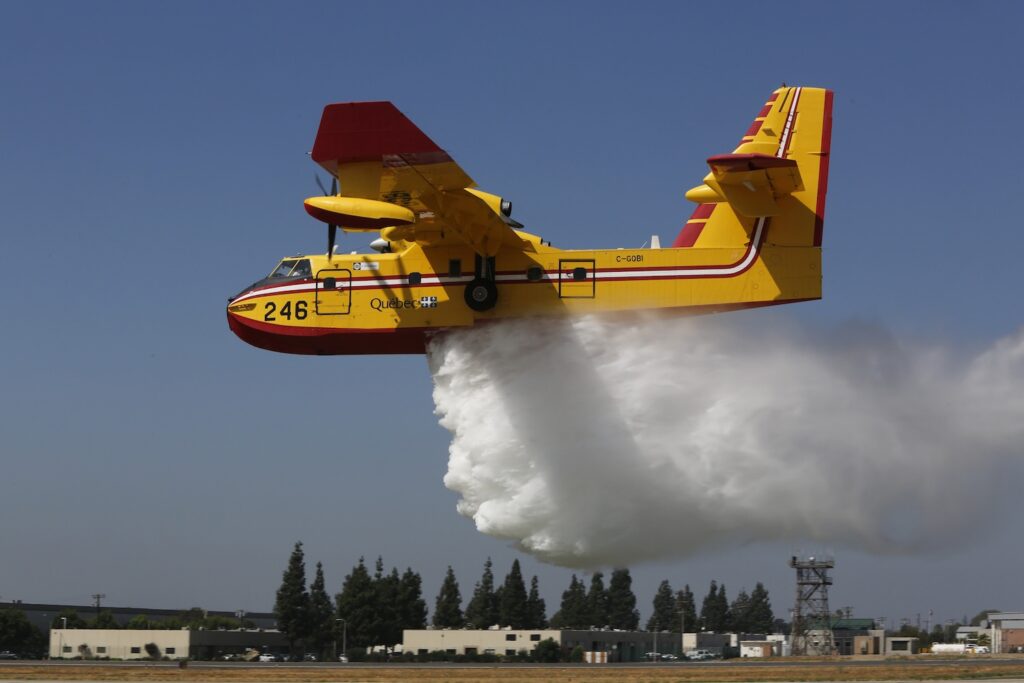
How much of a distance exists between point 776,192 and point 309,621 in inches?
1987

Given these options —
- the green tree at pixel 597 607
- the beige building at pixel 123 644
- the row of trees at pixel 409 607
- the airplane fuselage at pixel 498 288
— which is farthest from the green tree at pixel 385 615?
the airplane fuselage at pixel 498 288

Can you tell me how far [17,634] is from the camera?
59781mm

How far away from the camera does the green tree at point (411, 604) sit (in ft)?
215

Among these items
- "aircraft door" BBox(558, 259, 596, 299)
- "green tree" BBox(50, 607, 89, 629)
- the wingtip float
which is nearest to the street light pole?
"green tree" BBox(50, 607, 89, 629)

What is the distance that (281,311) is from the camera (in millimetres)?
21203

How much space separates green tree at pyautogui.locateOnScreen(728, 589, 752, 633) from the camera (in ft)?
368

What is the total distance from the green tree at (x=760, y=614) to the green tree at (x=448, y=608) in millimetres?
51366

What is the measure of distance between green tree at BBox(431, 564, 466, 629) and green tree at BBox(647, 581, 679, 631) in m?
37.1

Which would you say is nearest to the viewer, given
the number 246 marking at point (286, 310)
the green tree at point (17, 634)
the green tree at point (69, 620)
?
the number 246 marking at point (286, 310)

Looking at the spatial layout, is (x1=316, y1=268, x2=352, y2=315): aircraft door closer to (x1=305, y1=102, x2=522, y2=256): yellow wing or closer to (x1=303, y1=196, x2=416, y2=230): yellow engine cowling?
(x1=305, y1=102, x2=522, y2=256): yellow wing

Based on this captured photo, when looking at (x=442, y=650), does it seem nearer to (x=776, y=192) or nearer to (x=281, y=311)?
(x=281, y=311)

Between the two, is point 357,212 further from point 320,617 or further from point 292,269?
point 320,617

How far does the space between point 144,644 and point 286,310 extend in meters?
35.1

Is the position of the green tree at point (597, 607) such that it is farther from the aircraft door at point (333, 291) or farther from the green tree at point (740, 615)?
the aircraft door at point (333, 291)
